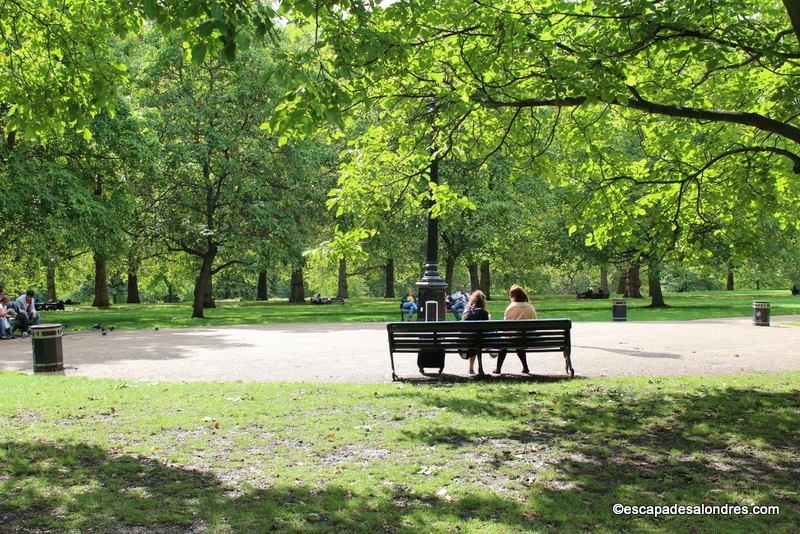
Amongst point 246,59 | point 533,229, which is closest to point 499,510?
point 246,59

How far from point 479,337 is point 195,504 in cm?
580

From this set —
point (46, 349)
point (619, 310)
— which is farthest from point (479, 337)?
point (619, 310)

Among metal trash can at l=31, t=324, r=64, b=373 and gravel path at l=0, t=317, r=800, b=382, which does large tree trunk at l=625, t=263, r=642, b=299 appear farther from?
metal trash can at l=31, t=324, r=64, b=373

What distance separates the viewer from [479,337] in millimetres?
9664

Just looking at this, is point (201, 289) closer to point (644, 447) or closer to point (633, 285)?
point (644, 447)

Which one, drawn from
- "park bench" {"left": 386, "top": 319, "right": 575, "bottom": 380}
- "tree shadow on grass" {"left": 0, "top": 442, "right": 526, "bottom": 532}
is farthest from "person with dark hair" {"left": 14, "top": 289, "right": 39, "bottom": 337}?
"tree shadow on grass" {"left": 0, "top": 442, "right": 526, "bottom": 532}

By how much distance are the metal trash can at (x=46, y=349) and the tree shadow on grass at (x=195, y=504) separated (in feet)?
20.9

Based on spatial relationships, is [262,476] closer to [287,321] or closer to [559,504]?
[559,504]

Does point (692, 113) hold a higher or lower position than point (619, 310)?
higher

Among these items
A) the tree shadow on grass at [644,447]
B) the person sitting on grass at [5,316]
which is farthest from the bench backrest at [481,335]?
the person sitting on grass at [5,316]

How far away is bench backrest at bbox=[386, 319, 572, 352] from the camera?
9.65m

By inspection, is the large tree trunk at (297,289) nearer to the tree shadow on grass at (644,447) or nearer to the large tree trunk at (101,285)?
the large tree trunk at (101,285)

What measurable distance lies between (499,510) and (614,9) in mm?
5324

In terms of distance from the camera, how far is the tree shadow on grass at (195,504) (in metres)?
4.10
